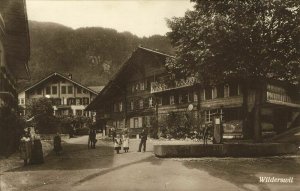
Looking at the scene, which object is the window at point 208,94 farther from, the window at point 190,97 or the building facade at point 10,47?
the building facade at point 10,47

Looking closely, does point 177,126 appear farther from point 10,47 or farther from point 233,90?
point 10,47

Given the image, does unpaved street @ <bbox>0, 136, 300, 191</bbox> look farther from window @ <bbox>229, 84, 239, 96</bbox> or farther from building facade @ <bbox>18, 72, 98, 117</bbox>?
window @ <bbox>229, 84, 239, 96</bbox>

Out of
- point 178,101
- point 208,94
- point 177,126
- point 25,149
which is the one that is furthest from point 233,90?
point 25,149

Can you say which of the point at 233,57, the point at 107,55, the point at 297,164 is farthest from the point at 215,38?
the point at 107,55

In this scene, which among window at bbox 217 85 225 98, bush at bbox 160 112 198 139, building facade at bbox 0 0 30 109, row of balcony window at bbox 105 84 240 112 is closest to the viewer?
building facade at bbox 0 0 30 109

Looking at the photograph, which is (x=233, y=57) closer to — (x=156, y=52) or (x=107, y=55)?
(x=107, y=55)

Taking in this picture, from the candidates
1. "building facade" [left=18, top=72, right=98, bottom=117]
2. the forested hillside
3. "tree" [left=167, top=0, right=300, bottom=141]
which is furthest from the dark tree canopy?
the forested hillside
